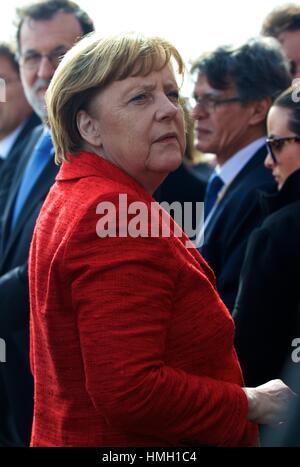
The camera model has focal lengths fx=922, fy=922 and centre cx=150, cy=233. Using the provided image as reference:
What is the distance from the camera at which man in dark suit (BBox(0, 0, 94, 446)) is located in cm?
410

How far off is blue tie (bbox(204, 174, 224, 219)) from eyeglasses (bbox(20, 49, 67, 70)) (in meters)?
1.03

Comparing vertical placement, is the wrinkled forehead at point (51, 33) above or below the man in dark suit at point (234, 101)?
above

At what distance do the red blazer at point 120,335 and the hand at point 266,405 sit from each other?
0.13 feet

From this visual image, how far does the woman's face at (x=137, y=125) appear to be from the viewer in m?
2.47

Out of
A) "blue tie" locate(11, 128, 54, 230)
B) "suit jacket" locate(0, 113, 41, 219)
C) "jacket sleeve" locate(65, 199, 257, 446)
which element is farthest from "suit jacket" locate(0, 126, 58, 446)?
"jacket sleeve" locate(65, 199, 257, 446)

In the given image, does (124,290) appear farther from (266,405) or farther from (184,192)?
(184,192)

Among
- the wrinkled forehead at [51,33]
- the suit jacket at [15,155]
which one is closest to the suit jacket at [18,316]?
the suit jacket at [15,155]

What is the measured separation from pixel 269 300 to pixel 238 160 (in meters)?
1.32

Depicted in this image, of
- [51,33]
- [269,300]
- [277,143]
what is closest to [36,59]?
[51,33]

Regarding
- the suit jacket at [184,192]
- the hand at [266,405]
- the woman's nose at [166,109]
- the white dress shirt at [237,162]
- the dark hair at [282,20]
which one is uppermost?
the woman's nose at [166,109]

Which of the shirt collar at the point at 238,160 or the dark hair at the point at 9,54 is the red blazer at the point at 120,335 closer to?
the shirt collar at the point at 238,160

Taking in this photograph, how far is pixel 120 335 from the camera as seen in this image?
220 centimetres

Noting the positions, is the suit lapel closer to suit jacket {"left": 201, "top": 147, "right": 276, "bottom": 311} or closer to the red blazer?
suit jacket {"left": 201, "top": 147, "right": 276, "bottom": 311}

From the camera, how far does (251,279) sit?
3.21 m
